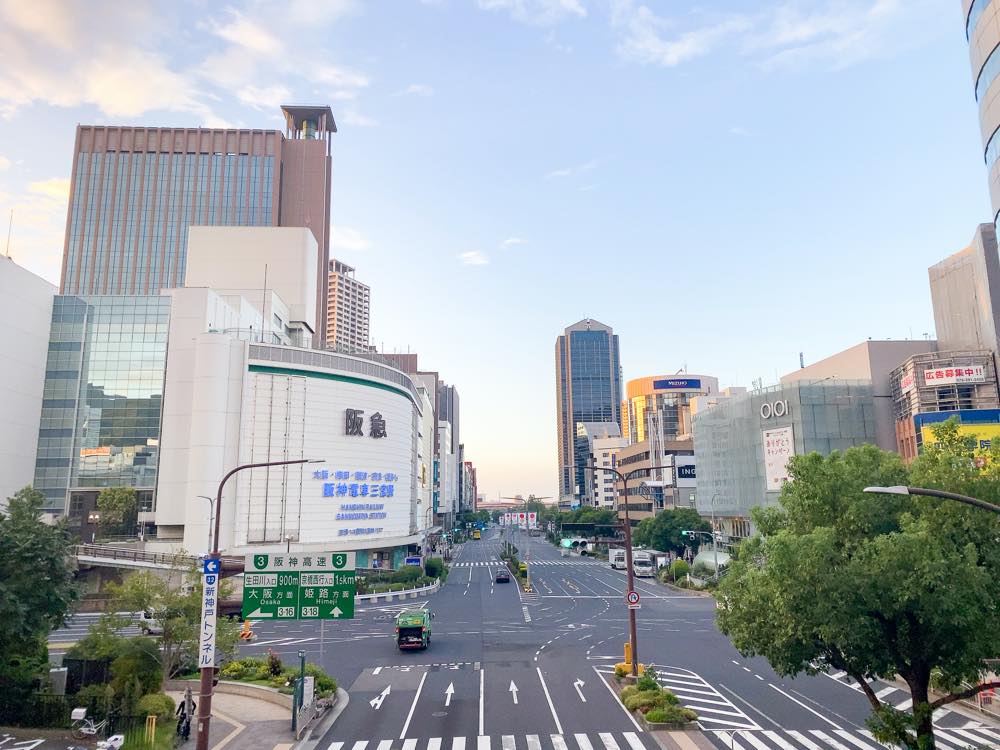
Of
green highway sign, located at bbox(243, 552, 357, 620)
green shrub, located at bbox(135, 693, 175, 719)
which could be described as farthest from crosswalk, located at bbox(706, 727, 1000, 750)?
green shrub, located at bbox(135, 693, 175, 719)

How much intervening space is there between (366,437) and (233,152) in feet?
407

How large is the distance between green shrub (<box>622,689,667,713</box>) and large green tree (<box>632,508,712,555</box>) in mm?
67692

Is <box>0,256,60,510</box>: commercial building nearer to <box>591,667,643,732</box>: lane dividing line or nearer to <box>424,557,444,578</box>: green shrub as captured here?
<box>424,557,444,578</box>: green shrub

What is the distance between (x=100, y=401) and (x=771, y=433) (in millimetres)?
79340

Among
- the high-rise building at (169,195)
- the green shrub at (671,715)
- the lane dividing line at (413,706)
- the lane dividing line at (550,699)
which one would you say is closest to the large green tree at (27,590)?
the lane dividing line at (413,706)

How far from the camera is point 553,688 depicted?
3078cm

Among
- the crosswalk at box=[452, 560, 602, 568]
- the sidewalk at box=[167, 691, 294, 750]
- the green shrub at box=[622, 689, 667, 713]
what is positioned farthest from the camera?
the crosswalk at box=[452, 560, 602, 568]

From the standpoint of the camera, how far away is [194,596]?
30469mm

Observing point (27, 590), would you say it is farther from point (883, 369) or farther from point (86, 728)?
point (883, 369)

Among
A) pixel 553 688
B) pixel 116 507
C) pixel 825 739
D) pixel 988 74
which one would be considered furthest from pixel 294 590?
pixel 116 507

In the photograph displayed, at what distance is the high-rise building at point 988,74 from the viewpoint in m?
36.5

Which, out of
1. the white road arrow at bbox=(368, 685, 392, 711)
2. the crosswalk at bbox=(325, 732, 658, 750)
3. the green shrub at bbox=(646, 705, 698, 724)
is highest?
the green shrub at bbox=(646, 705, 698, 724)

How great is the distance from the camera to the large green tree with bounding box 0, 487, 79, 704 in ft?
80.3

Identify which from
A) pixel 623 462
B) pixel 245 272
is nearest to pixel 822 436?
pixel 245 272
